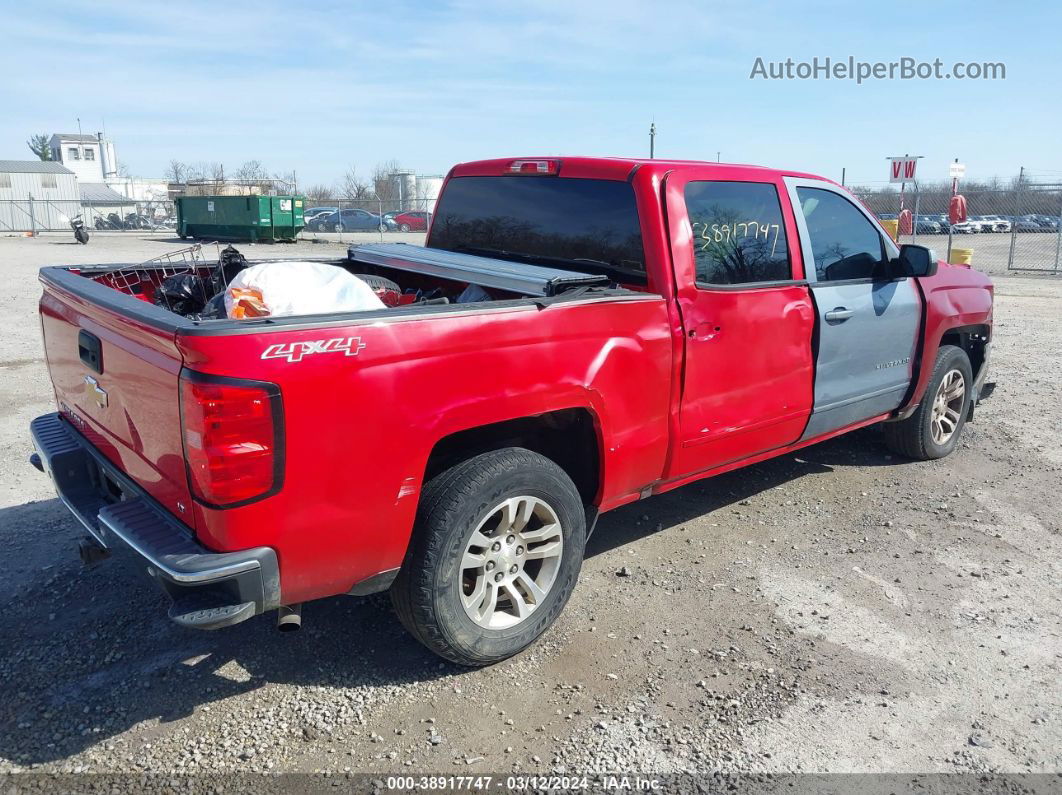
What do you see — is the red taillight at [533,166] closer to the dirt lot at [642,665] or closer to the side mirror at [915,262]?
the dirt lot at [642,665]

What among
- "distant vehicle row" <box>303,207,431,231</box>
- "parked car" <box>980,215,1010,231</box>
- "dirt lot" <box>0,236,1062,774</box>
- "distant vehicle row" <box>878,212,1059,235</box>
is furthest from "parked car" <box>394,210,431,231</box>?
"dirt lot" <box>0,236,1062,774</box>

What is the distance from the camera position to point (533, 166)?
4371mm

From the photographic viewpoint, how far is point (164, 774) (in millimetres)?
2715

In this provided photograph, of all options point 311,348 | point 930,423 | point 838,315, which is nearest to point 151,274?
point 311,348

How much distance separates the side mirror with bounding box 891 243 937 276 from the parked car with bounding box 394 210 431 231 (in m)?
34.8

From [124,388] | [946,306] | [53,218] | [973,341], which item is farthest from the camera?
[53,218]

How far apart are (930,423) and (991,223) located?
159ft

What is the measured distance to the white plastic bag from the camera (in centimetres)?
322

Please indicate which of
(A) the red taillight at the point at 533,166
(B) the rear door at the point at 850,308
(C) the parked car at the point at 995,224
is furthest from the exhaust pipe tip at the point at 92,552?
(C) the parked car at the point at 995,224

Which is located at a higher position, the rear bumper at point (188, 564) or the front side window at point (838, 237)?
the front side window at point (838, 237)

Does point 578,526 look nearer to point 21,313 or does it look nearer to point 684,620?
point 684,620

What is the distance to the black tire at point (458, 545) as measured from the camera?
9.93ft

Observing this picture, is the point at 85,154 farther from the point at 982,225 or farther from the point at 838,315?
the point at 838,315

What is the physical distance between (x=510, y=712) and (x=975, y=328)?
4.73 metres
